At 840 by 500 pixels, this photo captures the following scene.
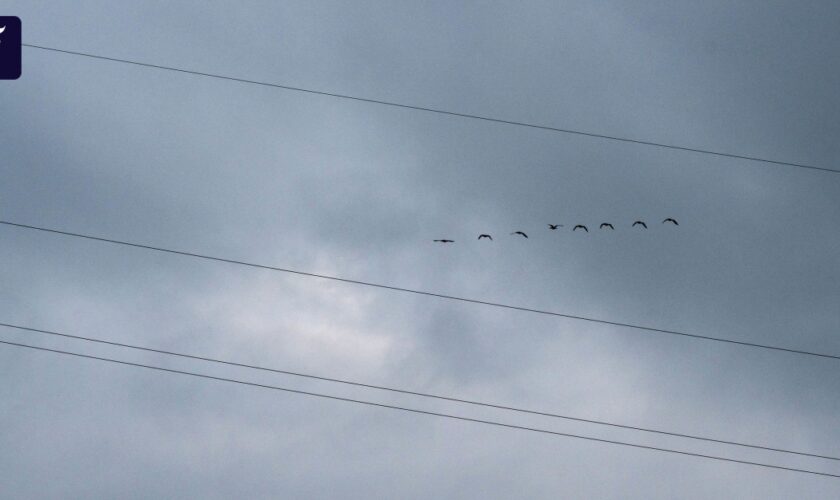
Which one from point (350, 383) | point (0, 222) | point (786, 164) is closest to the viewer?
point (350, 383)

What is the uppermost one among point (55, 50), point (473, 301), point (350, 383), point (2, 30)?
point (55, 50)

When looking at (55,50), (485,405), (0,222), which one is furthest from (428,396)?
(55,50)

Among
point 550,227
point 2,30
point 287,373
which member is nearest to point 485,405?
point 287,373

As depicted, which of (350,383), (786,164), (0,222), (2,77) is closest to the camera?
(2,77)

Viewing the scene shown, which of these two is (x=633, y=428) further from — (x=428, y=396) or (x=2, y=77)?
Result: (x=2, y=77)

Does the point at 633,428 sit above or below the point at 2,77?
below

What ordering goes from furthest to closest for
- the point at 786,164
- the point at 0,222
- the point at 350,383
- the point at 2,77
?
1. the point at 786,164
2. the point at 0,222
3. the point at 350,383
4. the point at 2,77

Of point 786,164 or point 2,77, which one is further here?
point 786,164

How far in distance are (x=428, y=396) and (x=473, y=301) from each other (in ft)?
24.4

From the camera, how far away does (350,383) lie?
70.2 meters

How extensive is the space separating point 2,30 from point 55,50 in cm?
1572

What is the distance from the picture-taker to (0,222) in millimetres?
75438

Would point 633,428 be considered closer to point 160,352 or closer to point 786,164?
point 786,164

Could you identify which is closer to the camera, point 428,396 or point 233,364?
point 233,364
